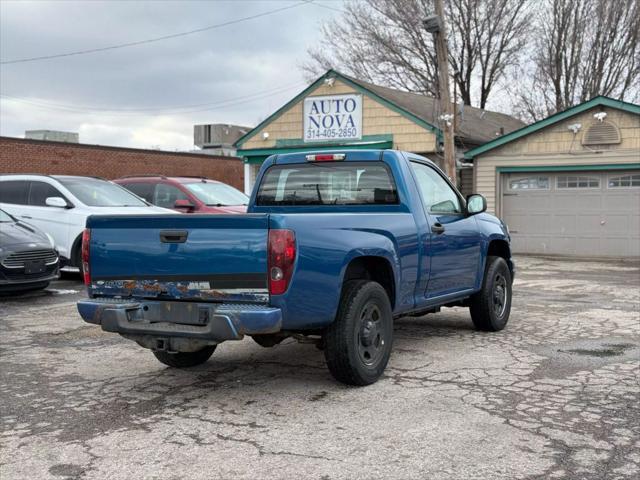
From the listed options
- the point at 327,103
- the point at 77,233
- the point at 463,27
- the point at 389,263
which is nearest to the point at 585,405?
the point at 389,263

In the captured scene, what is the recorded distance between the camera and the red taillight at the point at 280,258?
5.16 m

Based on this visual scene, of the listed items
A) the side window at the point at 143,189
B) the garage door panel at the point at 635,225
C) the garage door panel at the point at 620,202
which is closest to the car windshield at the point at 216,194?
the side window at the point at 143,189

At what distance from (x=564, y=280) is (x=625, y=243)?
19.9ft

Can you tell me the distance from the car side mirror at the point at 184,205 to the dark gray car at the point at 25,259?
3.30 metres

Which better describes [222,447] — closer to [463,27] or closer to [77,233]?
[77,233]

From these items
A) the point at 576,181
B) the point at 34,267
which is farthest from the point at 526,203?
the point at 34,267

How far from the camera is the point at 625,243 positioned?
64.1 ft

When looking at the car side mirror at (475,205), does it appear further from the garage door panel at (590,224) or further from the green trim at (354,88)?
the green trim at (354,88)

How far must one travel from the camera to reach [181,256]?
5422 millimetres

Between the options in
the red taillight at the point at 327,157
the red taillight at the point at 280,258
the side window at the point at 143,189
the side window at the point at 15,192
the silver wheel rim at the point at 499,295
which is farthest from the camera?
the side window at the point at 143,189

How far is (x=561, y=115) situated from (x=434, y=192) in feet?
44.2

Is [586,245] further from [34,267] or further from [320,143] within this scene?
[34,267]

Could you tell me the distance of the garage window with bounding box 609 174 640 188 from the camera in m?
19.3

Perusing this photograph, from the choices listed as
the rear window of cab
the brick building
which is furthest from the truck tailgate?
the brick building
